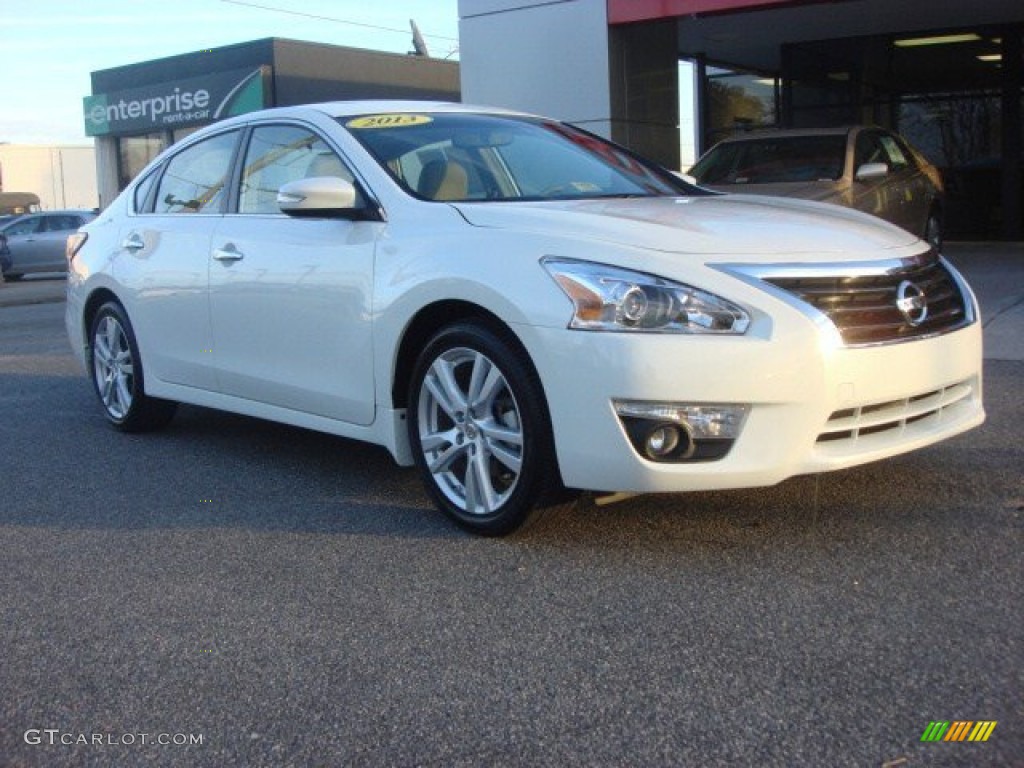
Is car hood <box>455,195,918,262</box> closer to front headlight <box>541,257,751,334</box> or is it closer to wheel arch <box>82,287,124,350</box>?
front headlight <box>541,257,751,334</box>

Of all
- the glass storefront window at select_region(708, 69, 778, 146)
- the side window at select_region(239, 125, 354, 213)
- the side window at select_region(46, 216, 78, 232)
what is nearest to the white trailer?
the side window at select_region(46, 216, 78, 232)

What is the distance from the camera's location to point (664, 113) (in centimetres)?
1450

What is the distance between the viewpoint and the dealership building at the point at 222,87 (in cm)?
3244

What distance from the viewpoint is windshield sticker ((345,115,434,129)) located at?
17.6 ft

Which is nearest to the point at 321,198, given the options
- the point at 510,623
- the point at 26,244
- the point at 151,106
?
the point at 510,623

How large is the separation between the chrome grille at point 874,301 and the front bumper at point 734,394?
7cm

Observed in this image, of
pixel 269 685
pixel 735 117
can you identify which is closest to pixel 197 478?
pixel 269 685

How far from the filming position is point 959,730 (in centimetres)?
287

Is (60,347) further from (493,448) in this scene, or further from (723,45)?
(723,45)

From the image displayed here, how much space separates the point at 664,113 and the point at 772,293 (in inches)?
429

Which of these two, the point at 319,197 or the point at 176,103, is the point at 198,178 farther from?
the point at 176,103

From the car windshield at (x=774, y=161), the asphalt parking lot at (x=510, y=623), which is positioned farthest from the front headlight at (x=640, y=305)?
the car windshield at (x=774, y=161)

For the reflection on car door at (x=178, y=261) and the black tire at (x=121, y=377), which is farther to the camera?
the black tire at (x=121, y=377)

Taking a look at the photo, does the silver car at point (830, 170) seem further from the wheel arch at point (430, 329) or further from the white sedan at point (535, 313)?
the wheel arch at point (430, 329)
